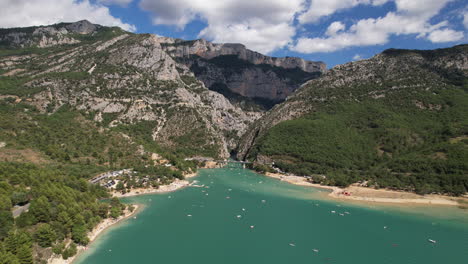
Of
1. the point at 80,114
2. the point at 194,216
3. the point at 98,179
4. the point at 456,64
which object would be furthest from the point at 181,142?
the point at 456,64

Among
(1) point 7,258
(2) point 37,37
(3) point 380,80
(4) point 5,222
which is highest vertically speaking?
(2) point 37,37

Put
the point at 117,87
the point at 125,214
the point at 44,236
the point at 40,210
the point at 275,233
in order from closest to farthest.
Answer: the point at 44,236, the point at 40,210, the point at 275,233, the point at 125,214, the point at 117,87

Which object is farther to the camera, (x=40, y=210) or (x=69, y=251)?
(x=40, y=210)

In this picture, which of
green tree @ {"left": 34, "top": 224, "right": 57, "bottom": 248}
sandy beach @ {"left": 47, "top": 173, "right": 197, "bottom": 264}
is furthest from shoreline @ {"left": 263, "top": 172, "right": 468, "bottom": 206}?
green tree @ {"left": 34, "top": 224, "right": 57, "bottom": 248}

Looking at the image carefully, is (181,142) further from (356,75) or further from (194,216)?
(356,75)

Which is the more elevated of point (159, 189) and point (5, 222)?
point (5, 222)

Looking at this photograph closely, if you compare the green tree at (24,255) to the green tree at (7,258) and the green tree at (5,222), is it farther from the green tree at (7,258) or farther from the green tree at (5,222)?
the green tree at (5,222)

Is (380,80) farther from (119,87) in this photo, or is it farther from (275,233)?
(119,87)

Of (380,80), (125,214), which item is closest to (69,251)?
(125,214)
